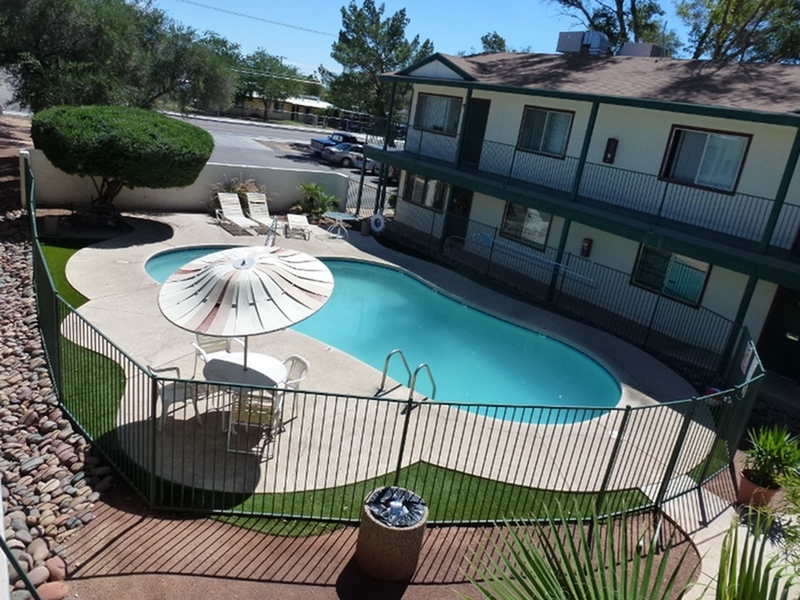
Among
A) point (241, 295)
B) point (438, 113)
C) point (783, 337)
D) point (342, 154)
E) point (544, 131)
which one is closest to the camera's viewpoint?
point (241, 295)

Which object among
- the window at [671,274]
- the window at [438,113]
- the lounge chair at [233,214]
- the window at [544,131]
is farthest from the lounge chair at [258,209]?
the window at [671,274]

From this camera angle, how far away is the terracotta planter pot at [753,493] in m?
8.52

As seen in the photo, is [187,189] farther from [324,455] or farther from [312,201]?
[324,455]

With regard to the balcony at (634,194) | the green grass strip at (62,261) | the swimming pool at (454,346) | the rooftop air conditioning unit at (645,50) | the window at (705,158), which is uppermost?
the rooftop air conditioning unit at (645,50)

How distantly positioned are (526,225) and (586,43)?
806cm

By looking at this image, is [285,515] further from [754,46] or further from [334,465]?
[754,46]

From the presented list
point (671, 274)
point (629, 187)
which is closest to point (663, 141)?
point (629, 187)

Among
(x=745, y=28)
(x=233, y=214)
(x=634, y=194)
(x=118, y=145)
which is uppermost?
(x=745, y=28)

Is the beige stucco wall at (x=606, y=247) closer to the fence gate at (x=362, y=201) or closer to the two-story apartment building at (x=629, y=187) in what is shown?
the two-story apartment building at (x=629, y=187)

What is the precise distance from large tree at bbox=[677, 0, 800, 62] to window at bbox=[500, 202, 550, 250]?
Result: 1651 centimetres

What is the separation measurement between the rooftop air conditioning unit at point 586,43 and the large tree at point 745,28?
9.52 m

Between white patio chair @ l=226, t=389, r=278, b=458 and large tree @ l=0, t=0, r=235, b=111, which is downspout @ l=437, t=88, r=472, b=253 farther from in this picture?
white patio chair @ l=226, t=389, r=278, b=458

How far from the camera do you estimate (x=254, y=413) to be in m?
8.36

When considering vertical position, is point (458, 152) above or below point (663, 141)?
below
